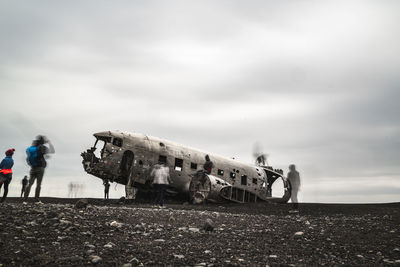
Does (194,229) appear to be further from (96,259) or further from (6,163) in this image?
(6,163)

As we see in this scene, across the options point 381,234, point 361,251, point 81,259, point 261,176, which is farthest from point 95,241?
point 261,176

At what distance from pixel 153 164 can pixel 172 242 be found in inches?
530

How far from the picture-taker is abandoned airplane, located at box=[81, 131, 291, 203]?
64.3ft

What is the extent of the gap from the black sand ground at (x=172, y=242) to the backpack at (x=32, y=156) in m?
4.11

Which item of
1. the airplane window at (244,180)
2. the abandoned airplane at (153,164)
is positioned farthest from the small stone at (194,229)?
the airplane window at (244,180)

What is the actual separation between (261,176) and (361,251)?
64.3 feet

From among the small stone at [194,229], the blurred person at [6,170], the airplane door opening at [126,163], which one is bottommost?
the small stone at [194,229]

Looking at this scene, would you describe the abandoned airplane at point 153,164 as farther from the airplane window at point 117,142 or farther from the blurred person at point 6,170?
the blurred person at point 6,170

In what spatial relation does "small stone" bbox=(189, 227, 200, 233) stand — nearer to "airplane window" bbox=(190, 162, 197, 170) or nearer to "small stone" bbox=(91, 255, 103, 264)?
"small stone" bbox=(91, 255, 103, 264)

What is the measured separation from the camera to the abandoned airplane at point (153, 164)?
19594 millimetres

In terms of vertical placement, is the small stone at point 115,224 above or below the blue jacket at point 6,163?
below

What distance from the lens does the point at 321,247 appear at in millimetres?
8273

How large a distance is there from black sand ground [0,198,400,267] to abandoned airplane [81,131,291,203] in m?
8.98

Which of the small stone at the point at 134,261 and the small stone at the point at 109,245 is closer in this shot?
the small stone at the point at 134,261
